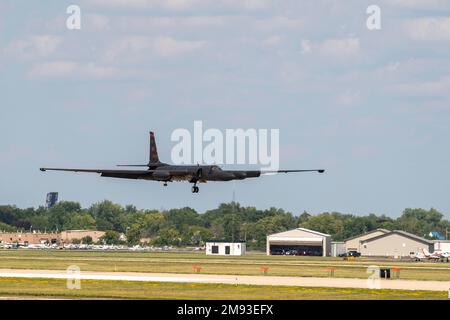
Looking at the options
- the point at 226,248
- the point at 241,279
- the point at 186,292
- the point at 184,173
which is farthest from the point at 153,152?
the point at 226,248

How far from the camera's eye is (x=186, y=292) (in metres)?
71.1

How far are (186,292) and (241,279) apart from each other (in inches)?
650

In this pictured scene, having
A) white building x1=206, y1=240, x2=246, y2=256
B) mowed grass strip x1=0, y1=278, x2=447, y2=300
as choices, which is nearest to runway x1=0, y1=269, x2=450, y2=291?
mowed grass strip x1=0, y1=278, x2=447, y2=300

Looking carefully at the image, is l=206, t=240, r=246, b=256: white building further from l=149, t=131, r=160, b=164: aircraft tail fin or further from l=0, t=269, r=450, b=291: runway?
l=0, t=269, r=450, b=291: runway

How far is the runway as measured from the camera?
80750mm

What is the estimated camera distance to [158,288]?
7456 centimetres

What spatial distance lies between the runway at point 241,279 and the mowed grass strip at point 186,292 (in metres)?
4.34

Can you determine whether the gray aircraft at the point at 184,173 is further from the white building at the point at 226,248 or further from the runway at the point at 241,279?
the white building at the point at 226,248

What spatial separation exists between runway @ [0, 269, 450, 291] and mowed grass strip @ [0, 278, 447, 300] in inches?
171
